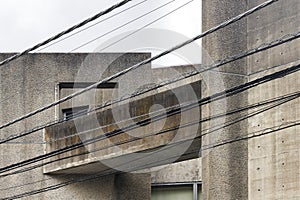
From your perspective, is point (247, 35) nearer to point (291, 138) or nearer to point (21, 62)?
point (291, 138)

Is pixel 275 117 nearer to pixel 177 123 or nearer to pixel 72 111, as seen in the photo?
pixel 177 123

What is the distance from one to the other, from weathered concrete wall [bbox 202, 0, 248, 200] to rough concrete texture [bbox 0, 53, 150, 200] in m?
5.83

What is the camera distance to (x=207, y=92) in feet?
55.2

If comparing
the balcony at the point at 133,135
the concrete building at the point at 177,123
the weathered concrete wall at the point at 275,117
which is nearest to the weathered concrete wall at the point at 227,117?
the concrete building at the point at 177,123

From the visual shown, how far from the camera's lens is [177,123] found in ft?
58.9

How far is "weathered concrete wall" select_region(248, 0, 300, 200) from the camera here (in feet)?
50.6

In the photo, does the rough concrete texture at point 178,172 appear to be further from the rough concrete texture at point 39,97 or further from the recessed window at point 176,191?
the rough concrete texture at point 39,97

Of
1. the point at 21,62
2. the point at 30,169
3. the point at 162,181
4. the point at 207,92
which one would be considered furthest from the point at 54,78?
the point at 207,92

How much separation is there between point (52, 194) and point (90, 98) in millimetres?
2617

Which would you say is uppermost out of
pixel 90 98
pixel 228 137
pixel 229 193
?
pixel 90 98

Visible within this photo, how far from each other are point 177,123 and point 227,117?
160 centimetres

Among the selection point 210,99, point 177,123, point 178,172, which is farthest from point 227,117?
point 178,172

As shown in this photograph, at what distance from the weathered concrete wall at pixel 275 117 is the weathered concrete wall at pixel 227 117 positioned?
0.28m

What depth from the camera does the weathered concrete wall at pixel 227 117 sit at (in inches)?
652
